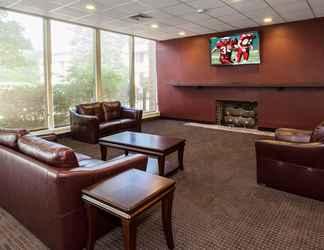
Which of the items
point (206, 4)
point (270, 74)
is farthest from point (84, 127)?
point (270, 74)

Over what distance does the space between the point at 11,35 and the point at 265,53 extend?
5.79 meters

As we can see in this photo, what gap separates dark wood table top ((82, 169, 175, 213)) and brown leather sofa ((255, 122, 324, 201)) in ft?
5.30

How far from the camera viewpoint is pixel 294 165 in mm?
2752

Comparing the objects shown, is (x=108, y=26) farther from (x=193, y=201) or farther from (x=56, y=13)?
(x=193, y=201)

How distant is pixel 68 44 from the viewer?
5.82m

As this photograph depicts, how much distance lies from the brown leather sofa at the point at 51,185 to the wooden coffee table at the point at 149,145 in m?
1.01

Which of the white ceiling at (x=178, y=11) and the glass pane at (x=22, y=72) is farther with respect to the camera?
the glass pane at (x=22, y=72)

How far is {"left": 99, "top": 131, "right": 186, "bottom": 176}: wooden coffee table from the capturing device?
10.6 ft

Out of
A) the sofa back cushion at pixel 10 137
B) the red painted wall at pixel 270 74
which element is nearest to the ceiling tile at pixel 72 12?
the sofa back cushion at pixel 10 137

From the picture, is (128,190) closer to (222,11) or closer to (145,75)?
(222,11)

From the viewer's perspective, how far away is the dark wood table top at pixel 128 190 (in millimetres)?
1548

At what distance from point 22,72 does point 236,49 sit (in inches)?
203

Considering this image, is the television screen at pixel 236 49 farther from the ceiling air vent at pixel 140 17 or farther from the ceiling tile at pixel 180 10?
the ceiling air vent at pixel 140 17

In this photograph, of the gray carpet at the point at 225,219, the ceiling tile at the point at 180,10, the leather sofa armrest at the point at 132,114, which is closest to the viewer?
the gray carpet at the point at 225,219
